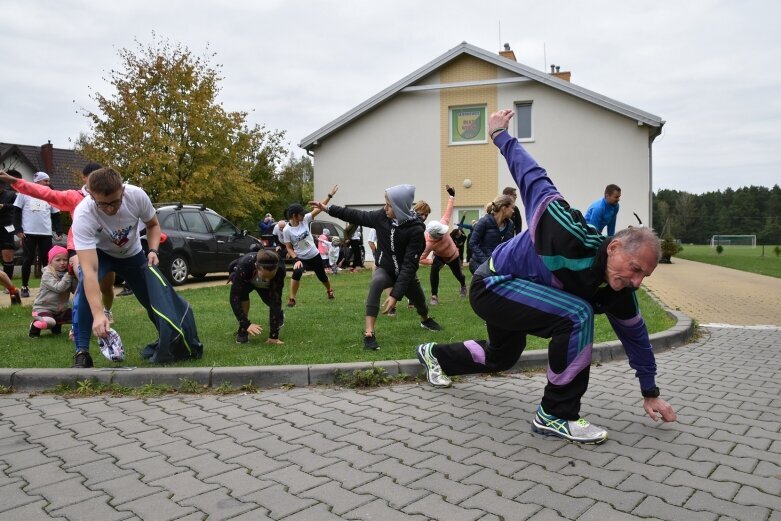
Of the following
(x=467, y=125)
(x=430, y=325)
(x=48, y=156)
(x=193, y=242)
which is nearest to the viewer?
(x=430, y=325)

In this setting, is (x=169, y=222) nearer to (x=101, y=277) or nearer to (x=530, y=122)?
(x=101, y=277)

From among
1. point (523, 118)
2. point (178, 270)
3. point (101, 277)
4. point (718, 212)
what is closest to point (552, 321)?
point (101, 277)

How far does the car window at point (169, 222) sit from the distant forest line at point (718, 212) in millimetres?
80198

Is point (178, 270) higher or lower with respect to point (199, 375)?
higher

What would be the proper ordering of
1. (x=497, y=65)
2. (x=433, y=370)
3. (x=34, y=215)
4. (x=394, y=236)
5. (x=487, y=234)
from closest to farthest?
(x=433, y=370), (x=394, y=236), (x=487, y=234), (x=34, y=215), (x=497, y=65)

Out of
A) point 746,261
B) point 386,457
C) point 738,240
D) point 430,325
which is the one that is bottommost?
point 738,240

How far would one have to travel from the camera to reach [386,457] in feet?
11.2

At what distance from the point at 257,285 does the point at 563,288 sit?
352 centimetres

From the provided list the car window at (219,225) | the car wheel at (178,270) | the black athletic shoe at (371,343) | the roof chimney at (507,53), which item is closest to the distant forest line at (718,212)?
the roof chimney at (507,53)

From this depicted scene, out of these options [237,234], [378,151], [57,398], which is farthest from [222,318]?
[378,151]

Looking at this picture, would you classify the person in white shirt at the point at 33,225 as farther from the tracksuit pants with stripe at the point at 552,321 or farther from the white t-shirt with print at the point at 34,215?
the tracksuit pants with stripe at the point at 552,321

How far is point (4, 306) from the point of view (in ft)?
31.1

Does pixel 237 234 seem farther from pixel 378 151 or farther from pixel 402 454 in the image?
Answer: pixel 402 454

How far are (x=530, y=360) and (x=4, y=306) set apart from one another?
8.01 m
